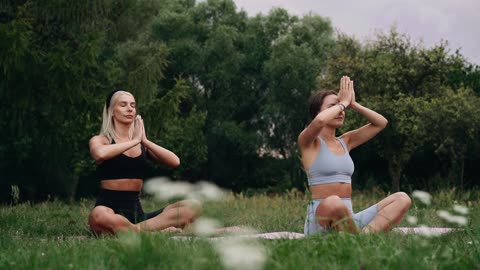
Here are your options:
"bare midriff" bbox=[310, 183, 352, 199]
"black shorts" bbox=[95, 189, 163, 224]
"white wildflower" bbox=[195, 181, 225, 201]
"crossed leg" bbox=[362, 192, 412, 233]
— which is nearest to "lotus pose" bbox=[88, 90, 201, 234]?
"black shorts" bbox=[95, 189, 163, 224]

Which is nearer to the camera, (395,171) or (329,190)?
(329,190)

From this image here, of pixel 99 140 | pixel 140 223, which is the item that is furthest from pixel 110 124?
pixel 140 223

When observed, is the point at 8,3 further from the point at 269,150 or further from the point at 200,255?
the point at 269,150

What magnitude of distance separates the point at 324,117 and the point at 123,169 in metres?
1.95

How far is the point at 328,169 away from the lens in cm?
495

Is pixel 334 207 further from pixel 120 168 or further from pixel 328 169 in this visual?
pixel 120 168

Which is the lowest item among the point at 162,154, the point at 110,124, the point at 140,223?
the point at 140,223

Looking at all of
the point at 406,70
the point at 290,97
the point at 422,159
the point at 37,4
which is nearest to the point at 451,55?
the point at 406,70

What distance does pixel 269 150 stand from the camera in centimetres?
2933

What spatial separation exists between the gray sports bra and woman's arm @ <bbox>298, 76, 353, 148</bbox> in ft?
0.51

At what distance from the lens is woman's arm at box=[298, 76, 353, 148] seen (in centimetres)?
479

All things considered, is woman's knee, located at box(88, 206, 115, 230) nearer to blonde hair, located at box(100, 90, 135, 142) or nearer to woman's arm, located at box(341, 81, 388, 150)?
blonde hair, located at box(100, 90, 135, 142)

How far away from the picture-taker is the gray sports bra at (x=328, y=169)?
4.96 m

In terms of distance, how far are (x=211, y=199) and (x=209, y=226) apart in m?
0.28
